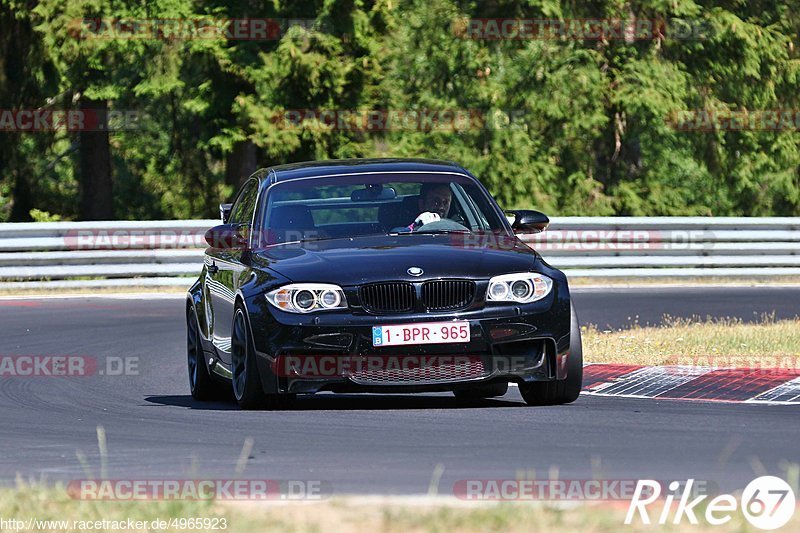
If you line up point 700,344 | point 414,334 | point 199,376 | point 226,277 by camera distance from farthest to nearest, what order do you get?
1. point 700,344
2. point 199,376
3. point 226,277
4. point 414,334

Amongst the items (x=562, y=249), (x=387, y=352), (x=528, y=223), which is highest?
(x=528, y=223)

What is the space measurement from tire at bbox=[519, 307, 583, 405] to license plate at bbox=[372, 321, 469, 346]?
2.59ft

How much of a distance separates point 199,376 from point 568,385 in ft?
9.55

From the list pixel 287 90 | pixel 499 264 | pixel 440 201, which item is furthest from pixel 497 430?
pixel 287 90

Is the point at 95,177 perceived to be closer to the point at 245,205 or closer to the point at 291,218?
the point at 245,205

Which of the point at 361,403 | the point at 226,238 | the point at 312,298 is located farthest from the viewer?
the point at 226,238

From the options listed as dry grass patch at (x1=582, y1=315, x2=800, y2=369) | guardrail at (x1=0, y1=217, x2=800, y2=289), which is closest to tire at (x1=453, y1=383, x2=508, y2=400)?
dry grass patch at (x1=582, y1=315, x2=800, y2=369)

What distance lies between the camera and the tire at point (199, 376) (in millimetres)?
11586

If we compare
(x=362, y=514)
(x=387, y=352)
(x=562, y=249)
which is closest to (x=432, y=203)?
(x=387, y=352)

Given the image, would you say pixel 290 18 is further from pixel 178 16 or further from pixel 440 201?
pixel 440 201

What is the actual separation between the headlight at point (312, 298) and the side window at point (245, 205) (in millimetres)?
1700

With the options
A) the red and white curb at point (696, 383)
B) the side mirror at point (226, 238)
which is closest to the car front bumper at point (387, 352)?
the side mirror at point (226, 238)

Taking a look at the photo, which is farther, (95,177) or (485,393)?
(95,177)

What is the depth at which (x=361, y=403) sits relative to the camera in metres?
10.7
